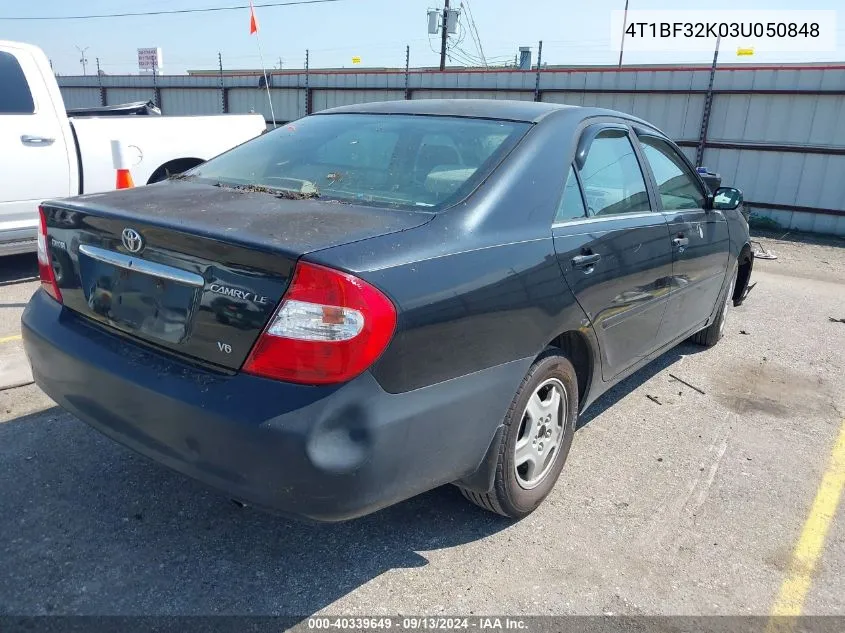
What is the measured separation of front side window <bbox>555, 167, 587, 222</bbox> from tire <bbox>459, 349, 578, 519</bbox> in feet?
1.84

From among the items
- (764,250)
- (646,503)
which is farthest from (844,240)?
(646,503)

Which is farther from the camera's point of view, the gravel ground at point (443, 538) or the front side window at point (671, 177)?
the front side window at point (671, 177)

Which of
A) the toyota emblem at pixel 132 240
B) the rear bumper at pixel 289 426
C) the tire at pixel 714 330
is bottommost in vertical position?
the tire at pixel 714 330

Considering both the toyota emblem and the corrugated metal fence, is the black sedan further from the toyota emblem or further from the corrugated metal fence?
→ the corrugated metal fence

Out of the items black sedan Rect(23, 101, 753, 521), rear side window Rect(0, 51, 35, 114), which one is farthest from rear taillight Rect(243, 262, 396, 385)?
rear side window Rect(0, 51, 35, 114)

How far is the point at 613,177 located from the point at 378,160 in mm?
1183

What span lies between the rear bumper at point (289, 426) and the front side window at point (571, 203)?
75 centimetres

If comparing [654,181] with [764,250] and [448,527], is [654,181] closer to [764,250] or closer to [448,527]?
[448,527]

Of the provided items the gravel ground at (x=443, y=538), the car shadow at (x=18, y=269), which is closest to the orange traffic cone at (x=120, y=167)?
the car shadow at (x=18, y=269)

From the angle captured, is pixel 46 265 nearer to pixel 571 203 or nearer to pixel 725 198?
pixel 571 203

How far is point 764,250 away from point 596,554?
817 centimetres

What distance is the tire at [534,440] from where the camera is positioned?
259cm

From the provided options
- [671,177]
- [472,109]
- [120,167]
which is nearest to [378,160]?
[472,109]

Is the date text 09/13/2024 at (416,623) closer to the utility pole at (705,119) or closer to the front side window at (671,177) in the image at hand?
the front side window at (671,177)
